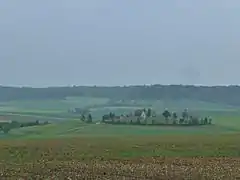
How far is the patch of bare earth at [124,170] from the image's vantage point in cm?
3291

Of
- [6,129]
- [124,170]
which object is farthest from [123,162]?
[6,129]

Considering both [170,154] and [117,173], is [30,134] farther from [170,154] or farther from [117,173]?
[117,173]


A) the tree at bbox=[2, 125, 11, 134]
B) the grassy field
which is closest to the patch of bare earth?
the grassy field

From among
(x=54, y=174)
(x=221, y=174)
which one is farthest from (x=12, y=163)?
(x=221, y=174)

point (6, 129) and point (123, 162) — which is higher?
point (6, 129)

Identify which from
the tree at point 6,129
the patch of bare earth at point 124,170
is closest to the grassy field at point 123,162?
the patch of bare earth at point 124,170

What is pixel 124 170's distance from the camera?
35344mm

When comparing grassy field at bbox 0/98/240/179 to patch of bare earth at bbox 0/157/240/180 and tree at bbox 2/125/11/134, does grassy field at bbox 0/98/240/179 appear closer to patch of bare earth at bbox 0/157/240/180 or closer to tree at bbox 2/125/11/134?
patch of bare earth at bbox 0/157/240/180

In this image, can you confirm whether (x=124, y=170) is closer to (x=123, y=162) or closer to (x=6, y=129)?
(x=123, y=162)

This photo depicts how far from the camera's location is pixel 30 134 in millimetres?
86312

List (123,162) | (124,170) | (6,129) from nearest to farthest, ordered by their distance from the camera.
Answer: (124,170), (123,162), (6,129)

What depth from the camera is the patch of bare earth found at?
32.9 m

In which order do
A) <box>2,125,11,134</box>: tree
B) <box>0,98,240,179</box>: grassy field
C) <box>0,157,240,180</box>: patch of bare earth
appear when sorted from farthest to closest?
<box>2,125,11,134</box>: tree → <box>0,98,240,179</box>: grassy field → <box>0,157,240,180</box>: patch of bare earth

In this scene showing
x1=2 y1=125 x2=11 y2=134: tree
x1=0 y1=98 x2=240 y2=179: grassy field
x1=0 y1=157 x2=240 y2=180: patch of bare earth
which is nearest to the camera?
x1=0 y1=157 x2=240 y2=180: patch of bare earth
